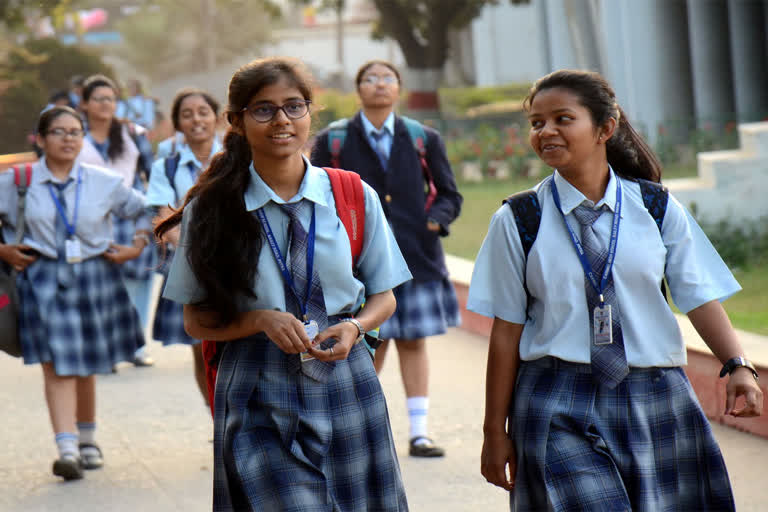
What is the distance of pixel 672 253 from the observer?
11.1 ft

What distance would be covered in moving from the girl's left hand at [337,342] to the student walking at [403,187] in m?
2.90

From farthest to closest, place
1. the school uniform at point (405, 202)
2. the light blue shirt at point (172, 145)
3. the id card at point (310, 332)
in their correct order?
the light blue shirt at point (172, 145) < the school uniform at point (405, 202) < the id card at point (310, 332)

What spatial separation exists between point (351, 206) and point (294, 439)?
712 mm

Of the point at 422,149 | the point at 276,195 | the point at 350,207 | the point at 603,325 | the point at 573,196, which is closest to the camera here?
the point at 603,325

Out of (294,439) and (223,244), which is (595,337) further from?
(223,244)

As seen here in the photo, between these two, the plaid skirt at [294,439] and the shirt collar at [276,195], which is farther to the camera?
the shirt collar at [276,195]

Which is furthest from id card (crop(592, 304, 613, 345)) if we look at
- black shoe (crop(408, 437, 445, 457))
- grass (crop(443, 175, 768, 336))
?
grass (crop(443, 175, 768, 336))

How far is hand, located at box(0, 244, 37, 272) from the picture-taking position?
598 centimetres

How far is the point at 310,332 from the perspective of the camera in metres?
3.36

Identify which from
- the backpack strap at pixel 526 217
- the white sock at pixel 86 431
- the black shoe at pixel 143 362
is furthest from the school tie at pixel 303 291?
the black shoe at pixel 143 362

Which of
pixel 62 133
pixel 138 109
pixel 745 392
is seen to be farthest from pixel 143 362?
pixel 138 109

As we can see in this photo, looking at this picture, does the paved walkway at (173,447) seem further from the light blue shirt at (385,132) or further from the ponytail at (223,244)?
the ponytail at (223,244)

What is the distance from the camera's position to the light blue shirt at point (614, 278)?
329 centimetres

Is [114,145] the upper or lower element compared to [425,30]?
lower
